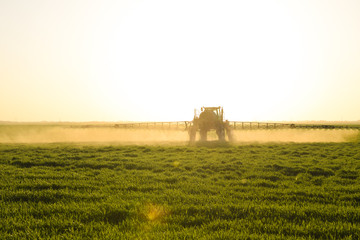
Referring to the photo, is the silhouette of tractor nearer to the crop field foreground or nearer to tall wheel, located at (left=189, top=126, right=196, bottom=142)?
tall wheel, located at (left=189, top=126, right=196, bottom=142)

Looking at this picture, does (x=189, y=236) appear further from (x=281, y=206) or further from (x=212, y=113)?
(x=212, y=113)

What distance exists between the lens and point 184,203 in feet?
20.4

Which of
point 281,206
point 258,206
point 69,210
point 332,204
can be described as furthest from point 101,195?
point 332,204

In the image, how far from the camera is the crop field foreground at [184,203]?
4645 millimetres

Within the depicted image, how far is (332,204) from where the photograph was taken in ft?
20.3

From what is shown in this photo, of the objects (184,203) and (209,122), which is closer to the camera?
(184,203)

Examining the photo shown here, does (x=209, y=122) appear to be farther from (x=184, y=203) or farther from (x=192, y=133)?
(x=184, y=203)

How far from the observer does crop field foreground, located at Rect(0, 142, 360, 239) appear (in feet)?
15.2

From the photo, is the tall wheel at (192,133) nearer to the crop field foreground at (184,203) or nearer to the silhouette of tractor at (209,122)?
the silhouette of tractor at (209,122)

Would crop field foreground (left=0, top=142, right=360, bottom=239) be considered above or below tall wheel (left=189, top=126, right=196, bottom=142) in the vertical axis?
below

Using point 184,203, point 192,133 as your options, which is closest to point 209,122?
point 192,133

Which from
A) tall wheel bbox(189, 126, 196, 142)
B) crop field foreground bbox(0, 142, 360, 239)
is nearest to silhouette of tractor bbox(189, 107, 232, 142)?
tall wheel bbox(189, 126, 196, 142)

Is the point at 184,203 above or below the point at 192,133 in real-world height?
Result: below

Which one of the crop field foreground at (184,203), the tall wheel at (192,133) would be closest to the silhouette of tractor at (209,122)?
the tall wheel at (192,133)
